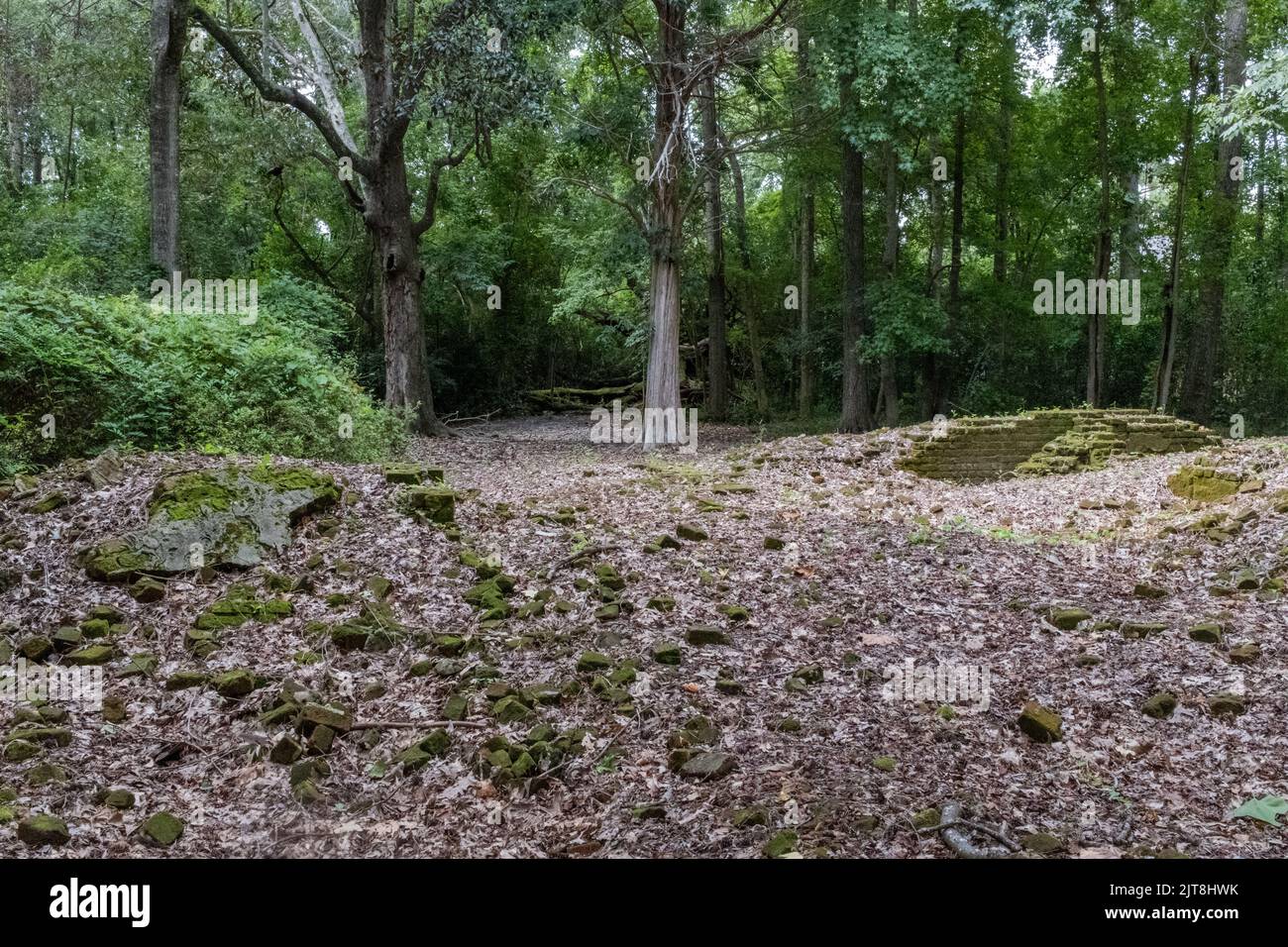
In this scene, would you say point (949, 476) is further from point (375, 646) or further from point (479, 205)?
point (479, 205)

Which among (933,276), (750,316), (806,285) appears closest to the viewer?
(933,276)

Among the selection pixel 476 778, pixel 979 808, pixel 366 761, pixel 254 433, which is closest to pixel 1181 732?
pixel 979 808

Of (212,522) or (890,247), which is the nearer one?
(212,522)

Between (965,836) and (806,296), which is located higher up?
(806,296)

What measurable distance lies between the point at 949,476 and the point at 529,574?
7163 millimetres

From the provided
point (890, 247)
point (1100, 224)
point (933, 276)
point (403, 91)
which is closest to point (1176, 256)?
point (1100, 224)

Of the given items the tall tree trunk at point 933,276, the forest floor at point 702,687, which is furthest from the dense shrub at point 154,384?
the tall tree trunk at point 933,276

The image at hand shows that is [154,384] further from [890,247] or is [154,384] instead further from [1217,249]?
[1217,249]

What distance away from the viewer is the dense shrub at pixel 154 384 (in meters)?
6.62

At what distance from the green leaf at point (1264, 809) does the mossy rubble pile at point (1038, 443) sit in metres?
7.83

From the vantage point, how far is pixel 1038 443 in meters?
11.6

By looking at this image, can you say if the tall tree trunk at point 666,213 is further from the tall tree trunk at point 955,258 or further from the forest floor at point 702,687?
the forest floor at point 702,687

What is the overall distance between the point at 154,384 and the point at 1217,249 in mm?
16135

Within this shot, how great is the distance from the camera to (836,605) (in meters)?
5.26
